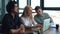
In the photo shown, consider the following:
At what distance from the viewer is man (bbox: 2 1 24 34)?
8.34 feet

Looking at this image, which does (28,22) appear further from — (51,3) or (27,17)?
(51,3)

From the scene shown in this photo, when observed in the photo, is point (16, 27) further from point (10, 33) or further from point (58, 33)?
point (58, 33)

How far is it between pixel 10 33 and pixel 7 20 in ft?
0.75

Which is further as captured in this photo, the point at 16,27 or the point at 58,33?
the point at 58,33

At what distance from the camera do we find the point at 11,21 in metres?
2.67

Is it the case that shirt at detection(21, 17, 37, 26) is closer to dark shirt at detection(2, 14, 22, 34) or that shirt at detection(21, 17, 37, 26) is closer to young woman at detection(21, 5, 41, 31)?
young woman at detection(21, 5, 41, 31)

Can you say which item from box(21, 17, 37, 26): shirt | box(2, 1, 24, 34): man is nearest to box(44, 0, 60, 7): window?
box(21, 17, 37, 26): shirt

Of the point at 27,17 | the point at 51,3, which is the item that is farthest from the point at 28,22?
the point at 51,3

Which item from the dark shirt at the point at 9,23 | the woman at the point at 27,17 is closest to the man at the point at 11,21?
the dark shirt at the point at 9,23

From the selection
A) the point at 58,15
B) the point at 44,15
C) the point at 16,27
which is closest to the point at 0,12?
the point at 44,15

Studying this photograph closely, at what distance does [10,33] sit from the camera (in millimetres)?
2527

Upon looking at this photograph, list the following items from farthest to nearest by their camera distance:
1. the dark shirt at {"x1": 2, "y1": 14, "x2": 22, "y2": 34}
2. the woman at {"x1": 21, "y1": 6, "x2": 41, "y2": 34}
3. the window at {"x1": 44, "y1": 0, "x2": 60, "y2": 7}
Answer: the window at {"x1": 44, "y1": 0, "x2": 60, "y2": 7} < the woman at {"x1": 21, "y1": 6, "x2": 41, "y2": 34} < the dark shirt at {"x1": 2, "y1": 14, "x2": 22, "y2": 34}

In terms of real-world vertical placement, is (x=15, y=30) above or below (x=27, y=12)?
below

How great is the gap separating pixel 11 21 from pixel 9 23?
6 cm
